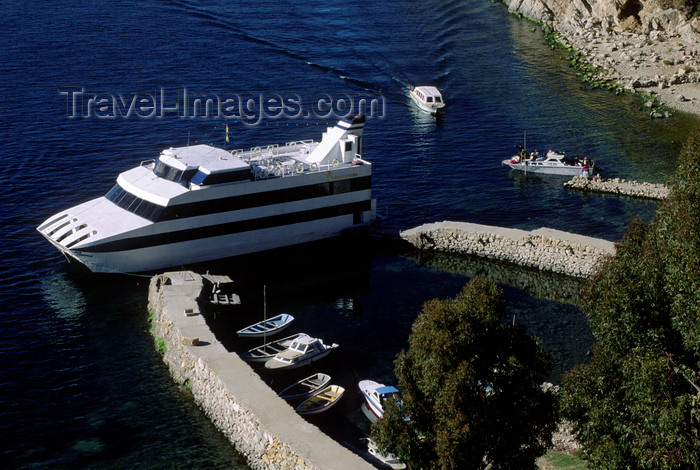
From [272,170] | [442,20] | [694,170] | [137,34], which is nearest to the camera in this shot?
[694,170]

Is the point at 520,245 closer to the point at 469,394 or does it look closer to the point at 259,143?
the point at 259,143

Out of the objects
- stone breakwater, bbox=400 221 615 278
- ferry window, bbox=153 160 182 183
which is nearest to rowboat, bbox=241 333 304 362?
ferry window, bbox=153 160 182 183

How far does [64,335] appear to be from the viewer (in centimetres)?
5275

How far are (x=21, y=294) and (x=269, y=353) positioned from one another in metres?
20.2

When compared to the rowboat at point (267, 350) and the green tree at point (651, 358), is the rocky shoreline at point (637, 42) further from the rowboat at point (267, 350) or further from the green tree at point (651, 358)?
the green tree at point (651, 358)

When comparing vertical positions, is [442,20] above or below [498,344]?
above

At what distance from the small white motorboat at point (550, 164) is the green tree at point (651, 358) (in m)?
54.1

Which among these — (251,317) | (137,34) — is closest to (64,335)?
(251,317)

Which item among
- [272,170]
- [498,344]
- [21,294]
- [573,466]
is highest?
[272,170]

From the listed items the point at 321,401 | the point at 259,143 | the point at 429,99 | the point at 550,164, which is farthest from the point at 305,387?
the point at 429,99

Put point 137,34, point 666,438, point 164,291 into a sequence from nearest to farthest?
1. point 666,438
2. point 164,291
3. point 137,34

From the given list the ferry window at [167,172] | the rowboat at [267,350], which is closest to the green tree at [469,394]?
the rowboat at [267,350]

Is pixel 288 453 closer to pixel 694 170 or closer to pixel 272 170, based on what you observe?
pixel 694 170

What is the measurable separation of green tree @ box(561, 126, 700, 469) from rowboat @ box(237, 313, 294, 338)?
26.7 metres
